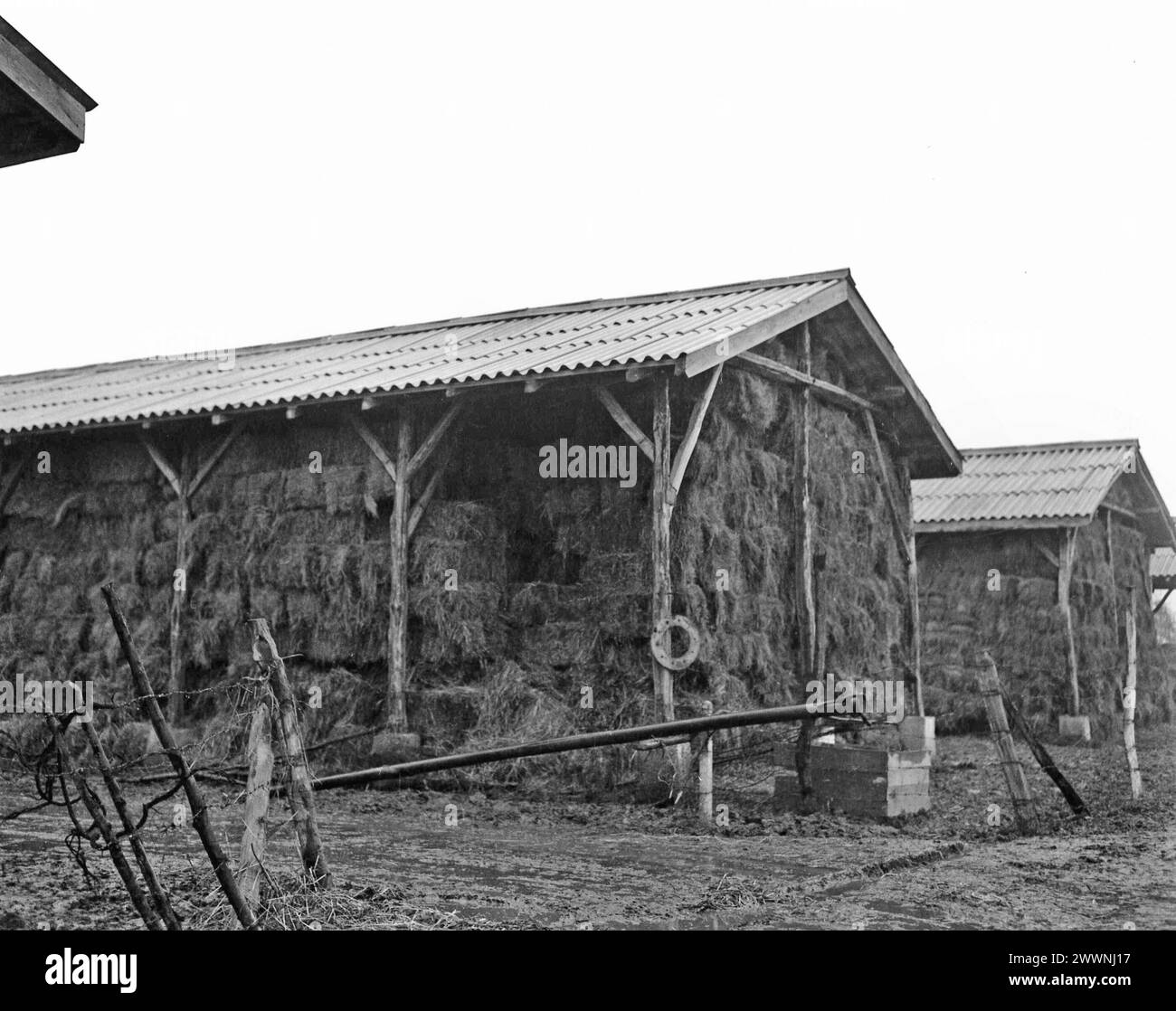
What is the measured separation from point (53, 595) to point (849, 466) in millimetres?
9511

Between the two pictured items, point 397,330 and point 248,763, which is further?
point 397,330

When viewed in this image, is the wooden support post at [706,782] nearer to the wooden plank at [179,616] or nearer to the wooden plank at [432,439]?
the wooden plank at [432,439]

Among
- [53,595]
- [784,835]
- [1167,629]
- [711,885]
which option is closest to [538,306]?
[53,595]

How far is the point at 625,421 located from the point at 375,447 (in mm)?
2945

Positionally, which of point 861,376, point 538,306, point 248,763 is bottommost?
point 248,763

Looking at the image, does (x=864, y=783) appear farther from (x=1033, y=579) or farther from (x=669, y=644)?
(x=1033, y=579)

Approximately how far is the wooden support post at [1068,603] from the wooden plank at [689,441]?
10224mm

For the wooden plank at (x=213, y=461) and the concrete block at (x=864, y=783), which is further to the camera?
the wooden plank at (x=213, y=461)

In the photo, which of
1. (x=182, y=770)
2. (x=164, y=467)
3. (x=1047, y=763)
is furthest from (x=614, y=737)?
(x=164, y=467)

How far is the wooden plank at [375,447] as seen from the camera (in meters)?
14.2

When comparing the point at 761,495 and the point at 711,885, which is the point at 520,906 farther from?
the point at 761,495

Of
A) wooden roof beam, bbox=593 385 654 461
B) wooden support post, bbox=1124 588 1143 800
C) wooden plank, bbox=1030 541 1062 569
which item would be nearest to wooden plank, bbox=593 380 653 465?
wooden roof beam, bbox=593 385 654 461

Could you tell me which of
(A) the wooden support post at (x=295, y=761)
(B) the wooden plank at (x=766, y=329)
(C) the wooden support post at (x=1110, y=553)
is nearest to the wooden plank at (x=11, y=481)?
(B) the wooden plank at (x=766, y=329)
